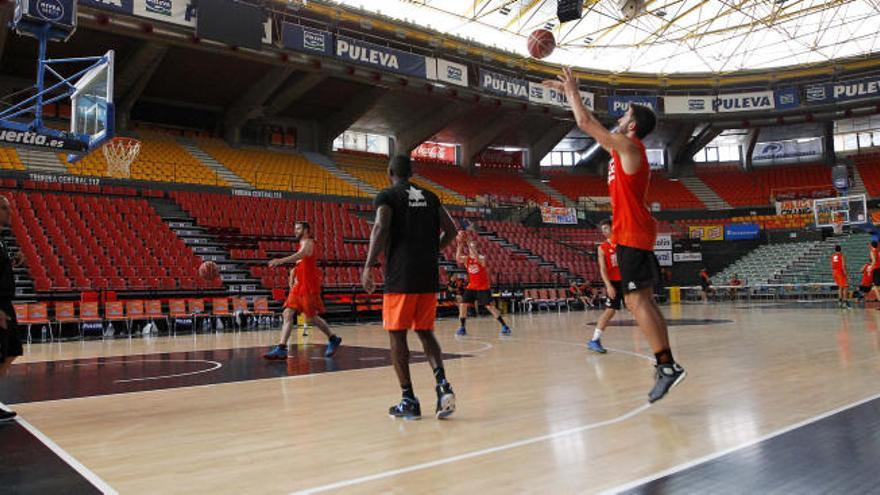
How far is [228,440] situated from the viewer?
11.2 ft

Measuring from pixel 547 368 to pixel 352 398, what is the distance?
236 cm

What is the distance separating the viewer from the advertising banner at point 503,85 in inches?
1045

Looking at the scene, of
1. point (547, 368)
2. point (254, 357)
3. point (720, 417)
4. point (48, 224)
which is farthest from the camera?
point (48, 224)

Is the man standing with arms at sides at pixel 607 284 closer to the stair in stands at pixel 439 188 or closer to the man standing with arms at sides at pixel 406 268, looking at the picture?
the man standing with arms at sides at pixel 406 268

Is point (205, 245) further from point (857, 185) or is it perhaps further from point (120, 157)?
point (857, 185)

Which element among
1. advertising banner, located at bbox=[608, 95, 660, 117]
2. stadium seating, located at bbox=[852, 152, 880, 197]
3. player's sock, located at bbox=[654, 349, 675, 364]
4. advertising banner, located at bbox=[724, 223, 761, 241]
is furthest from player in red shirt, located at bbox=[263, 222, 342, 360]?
stadium seating, located at bbox=[852, 152, 880, 197]

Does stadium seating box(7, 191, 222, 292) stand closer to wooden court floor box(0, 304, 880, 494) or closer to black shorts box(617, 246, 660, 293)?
wooden court floor box(0, 304, 880, 494)

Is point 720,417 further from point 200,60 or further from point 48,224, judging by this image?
point 200,60

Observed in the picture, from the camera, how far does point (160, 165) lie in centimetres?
2217

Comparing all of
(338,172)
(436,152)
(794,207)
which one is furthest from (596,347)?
(794,207)

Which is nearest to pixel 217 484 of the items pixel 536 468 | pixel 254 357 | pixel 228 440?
pixel 228 440

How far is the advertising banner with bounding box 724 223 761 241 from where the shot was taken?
102 feet

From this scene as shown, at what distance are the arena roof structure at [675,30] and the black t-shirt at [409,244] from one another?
2261 cm

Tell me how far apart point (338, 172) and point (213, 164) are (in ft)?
19.1
